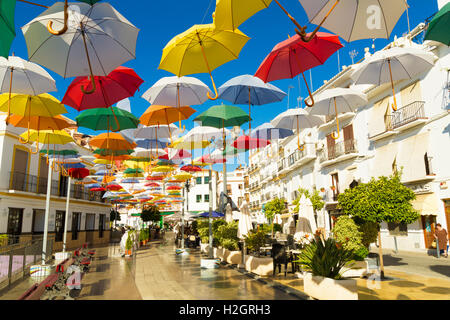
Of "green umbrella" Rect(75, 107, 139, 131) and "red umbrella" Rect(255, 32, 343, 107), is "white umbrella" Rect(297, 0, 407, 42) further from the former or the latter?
"green umbrella" Rect(75, 107, 139, 131)

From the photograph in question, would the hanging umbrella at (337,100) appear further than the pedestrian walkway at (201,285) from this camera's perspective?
Yes

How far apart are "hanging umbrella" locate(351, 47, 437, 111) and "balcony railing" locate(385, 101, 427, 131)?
1305cm

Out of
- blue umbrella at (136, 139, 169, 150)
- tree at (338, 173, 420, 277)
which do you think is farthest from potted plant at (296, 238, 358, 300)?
blue umbrella at (136, 139, 169, 150)

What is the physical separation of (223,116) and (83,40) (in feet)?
17.3

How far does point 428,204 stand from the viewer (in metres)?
18.0

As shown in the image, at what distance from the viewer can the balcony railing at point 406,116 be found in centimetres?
1873

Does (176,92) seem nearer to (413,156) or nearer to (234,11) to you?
(234,11)

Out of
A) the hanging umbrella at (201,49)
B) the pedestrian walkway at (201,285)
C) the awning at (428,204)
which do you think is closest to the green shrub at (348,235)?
the pedestrian walkway at (201,285)

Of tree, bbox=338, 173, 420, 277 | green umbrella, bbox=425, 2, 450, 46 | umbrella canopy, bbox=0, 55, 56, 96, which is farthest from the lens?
tree, bbox=338, 173, 420, 277

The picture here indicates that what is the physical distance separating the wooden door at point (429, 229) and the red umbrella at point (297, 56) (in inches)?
629

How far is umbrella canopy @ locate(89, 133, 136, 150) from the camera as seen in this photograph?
36.0 feet

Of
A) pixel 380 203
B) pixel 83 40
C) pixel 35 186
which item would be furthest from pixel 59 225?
pixel 83 40

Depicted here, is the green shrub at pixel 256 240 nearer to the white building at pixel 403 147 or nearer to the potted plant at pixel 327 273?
the white building at pixel 403 147
